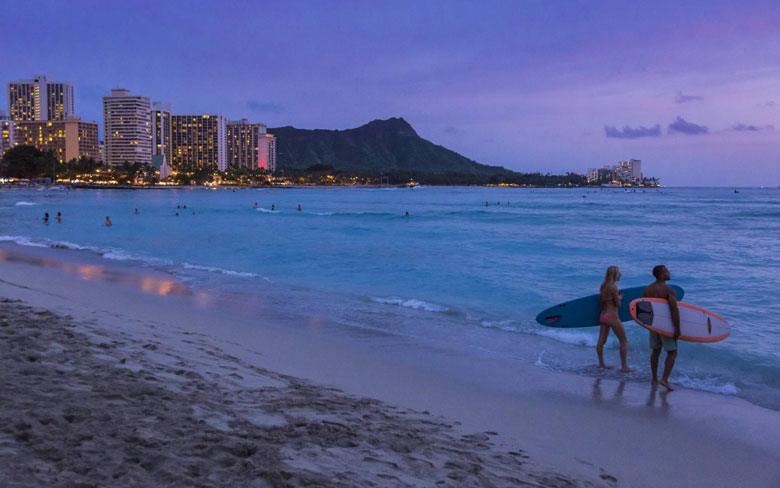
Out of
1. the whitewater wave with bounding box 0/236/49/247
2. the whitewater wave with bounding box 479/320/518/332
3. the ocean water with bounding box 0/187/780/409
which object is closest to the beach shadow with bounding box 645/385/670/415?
the ocean water with bounding box 0/187/780/409

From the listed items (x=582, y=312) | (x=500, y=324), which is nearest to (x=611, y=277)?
(x=582, y=312)

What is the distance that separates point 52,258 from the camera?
65.1ft

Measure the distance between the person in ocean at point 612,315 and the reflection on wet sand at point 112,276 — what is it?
362 inches

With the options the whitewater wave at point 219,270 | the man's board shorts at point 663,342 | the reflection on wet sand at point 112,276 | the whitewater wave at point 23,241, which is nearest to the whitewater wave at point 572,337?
the man's board shorts at point 663,342

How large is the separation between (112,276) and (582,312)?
12414 mm

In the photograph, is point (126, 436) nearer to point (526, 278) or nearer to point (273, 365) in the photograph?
point (273, 365)

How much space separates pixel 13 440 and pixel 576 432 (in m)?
4.66

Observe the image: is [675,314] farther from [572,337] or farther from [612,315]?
[572,337]

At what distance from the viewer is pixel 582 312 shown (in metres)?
9.23

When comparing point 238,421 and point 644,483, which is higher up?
point 238,421

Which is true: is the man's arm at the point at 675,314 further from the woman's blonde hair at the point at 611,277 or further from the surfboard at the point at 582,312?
the surfboard at the point at 582,312

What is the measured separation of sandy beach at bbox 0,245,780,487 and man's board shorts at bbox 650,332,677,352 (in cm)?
59

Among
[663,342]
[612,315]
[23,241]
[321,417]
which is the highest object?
[612,315]

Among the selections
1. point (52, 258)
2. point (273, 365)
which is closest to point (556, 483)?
point (273, 365)
